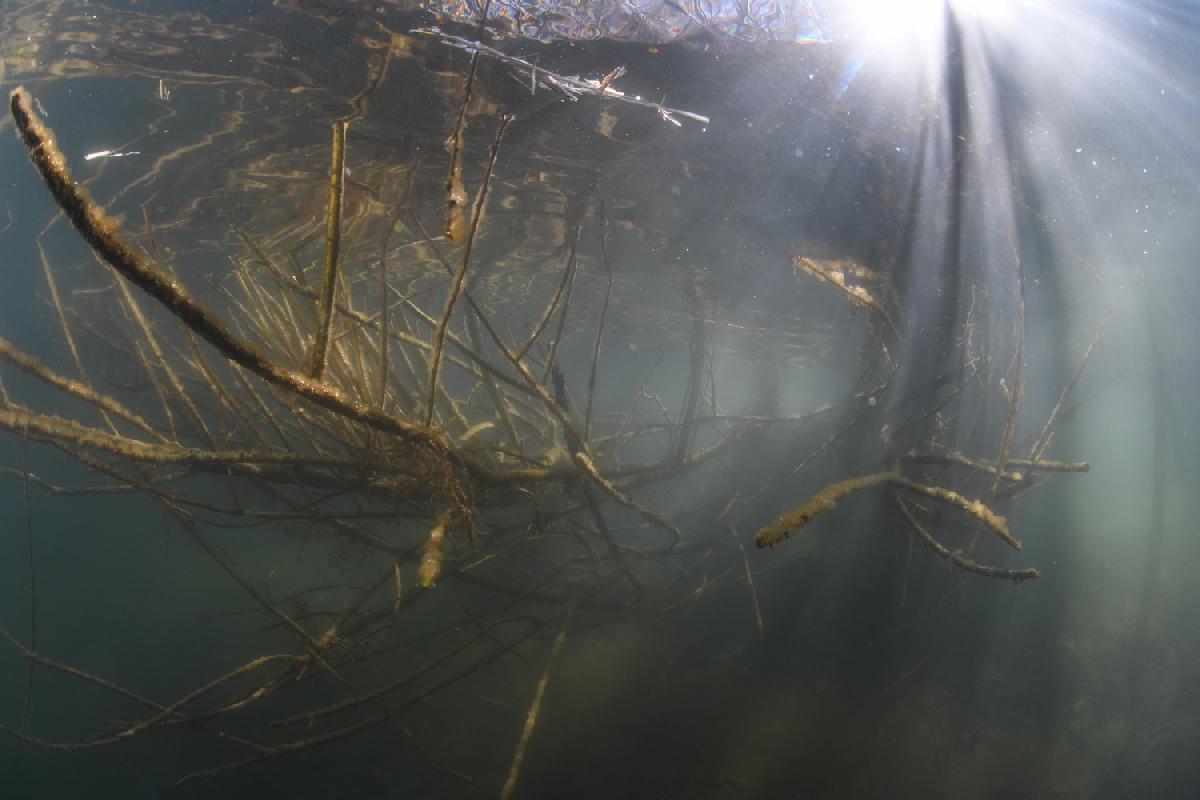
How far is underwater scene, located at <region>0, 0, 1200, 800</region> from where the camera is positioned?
4.77m

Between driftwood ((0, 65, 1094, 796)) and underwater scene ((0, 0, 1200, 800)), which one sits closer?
driftwood ((0, 65, 1094, 796))

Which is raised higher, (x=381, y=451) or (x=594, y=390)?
(x=381, y=451)

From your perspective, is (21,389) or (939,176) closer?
(939,176)

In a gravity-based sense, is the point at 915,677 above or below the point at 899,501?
below

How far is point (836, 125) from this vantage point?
8.38 m

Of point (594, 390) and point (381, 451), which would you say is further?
point (594, 390)

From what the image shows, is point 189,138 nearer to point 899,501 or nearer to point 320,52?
point 320,52

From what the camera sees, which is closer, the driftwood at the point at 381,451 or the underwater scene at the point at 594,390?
the driftwood at the point at 381,451

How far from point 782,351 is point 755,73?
22269 mm

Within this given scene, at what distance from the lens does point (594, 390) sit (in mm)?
7133

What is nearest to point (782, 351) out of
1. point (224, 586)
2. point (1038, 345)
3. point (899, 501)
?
point (1038, 345)

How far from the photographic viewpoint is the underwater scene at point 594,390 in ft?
15.7

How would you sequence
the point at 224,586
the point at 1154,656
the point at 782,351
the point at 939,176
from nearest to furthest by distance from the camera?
the point at 939,176, the point at 1154,656, the point at 224,586, the point at 782,351

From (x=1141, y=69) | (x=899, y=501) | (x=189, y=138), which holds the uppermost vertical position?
(x=1141, y=69)
